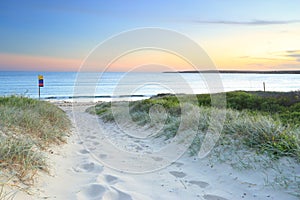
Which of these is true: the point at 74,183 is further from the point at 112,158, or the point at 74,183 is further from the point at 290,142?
the point at 290,142

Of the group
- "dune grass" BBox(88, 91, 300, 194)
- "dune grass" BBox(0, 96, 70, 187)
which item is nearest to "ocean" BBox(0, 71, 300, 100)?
"dune grass" BBox(0, 96, 70, 187)

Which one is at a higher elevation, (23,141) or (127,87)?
(127,87)

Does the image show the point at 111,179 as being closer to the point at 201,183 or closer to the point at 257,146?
the point at 201,183

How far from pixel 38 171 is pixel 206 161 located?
9.40 ft

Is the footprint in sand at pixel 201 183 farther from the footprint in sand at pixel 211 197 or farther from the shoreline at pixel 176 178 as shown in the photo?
the footprint in sand at pixel 211 197

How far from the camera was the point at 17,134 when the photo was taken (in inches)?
181

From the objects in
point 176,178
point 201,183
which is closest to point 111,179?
point 176,178

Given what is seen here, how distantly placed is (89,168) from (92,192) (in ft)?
3.91

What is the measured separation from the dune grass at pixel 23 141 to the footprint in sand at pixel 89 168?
2.20ft

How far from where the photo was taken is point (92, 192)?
10.4 ft

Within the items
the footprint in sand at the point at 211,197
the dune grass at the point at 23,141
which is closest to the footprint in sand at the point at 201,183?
the footprint in sand at the point at 211,197

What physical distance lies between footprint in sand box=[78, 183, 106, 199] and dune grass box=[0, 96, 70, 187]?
65cm

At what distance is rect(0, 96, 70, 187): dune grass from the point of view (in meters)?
3.12

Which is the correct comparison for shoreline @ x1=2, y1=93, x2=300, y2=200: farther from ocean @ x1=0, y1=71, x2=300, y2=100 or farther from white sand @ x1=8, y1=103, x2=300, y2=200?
ocean @ x1=0, y1=71, x2=300, y2=100
